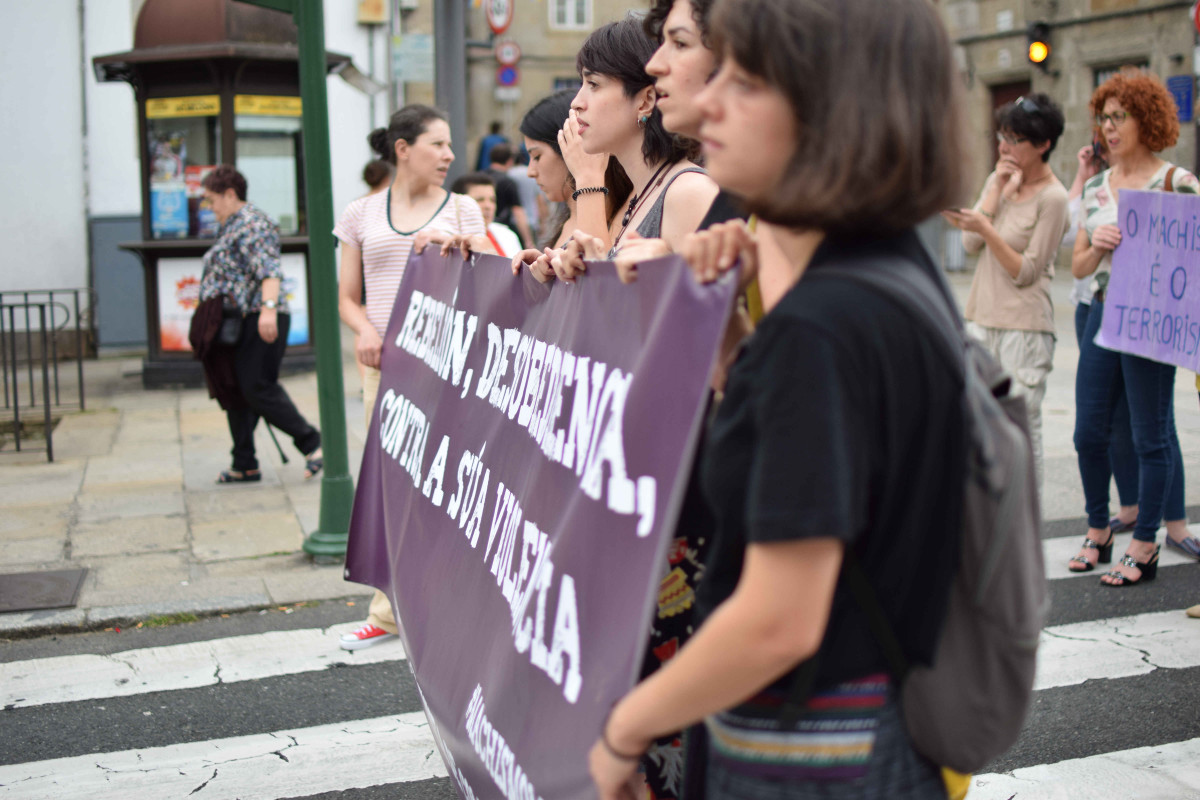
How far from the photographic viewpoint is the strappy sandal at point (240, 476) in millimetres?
7650

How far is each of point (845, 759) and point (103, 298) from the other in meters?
14.0

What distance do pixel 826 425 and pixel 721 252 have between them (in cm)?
40

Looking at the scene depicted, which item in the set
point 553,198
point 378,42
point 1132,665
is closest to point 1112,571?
point 1132,665

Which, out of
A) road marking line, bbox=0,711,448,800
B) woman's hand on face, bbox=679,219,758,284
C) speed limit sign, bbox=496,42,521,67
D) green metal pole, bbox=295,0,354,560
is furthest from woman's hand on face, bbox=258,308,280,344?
speed limit sign, bbox=496,42,521,67

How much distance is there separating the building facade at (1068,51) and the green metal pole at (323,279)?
17.6m

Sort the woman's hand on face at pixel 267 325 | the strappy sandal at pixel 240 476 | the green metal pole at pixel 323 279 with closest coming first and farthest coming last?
the green metal pole at pixel 323 279
the woman's hand on face at pixel 267 325
the strappy sandal at pixel 240 476

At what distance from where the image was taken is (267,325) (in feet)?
24.3

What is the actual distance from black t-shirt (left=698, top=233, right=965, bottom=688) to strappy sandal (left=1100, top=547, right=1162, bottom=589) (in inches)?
166

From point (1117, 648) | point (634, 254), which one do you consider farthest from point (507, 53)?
point (634, 254)

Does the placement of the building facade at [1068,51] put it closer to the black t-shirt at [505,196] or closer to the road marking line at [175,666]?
the black t-shirt at [505,196]

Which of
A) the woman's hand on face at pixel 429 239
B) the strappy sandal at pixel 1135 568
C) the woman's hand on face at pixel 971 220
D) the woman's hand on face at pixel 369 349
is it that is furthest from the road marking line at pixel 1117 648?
the woman's hand on face at pixel 369 349

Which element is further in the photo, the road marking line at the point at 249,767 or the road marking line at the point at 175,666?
the road marking line at the point at 175,666

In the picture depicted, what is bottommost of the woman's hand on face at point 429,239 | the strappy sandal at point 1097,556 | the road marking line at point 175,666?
the road marking line at point 175,666

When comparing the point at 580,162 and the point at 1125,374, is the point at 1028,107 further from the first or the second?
the point at 580,162
